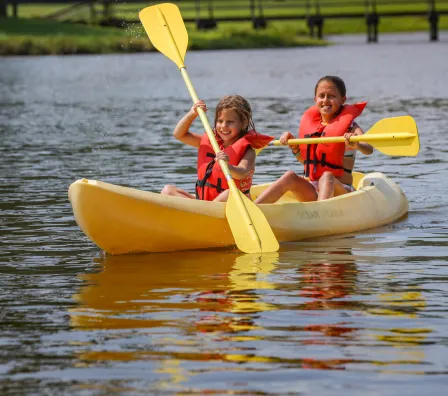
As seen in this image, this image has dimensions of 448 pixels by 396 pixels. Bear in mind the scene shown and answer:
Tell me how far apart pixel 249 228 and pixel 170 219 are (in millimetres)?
456

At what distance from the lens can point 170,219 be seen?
23.2ft

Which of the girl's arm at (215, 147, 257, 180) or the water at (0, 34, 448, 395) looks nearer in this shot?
the water at (0, 34, 448, 395)

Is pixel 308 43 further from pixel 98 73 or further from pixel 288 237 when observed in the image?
pixel 288 237

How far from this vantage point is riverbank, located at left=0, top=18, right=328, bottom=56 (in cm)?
3847

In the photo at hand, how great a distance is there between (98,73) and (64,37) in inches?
387

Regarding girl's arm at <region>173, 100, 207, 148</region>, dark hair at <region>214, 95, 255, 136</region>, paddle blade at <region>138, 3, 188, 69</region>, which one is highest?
paddle blade at <region>138, 3, 188, 69</region>

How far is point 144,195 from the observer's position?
22.8ft

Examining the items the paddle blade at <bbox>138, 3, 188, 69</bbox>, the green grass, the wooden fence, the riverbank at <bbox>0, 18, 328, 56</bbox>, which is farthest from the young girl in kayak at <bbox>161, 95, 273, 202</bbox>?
the wooden fence

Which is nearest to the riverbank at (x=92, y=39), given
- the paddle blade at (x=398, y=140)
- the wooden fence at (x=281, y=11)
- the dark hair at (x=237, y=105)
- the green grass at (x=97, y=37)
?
the green grass at (x=97, y=37)

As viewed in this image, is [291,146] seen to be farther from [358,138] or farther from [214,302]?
[214,302]

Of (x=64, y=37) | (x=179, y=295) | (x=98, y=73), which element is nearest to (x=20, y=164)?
(x=179, y=295)

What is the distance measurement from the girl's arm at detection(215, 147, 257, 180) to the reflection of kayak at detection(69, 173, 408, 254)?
0.22 metres

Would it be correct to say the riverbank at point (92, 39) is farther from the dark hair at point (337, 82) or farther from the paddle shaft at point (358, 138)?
the paddle shaft at point (358, 138)

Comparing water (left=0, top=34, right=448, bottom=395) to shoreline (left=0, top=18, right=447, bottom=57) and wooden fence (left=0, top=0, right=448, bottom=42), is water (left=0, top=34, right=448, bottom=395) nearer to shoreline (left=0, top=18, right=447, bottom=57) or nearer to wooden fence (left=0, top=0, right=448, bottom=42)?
shoreline (left=0, top=18, right=447, bottom=57)
